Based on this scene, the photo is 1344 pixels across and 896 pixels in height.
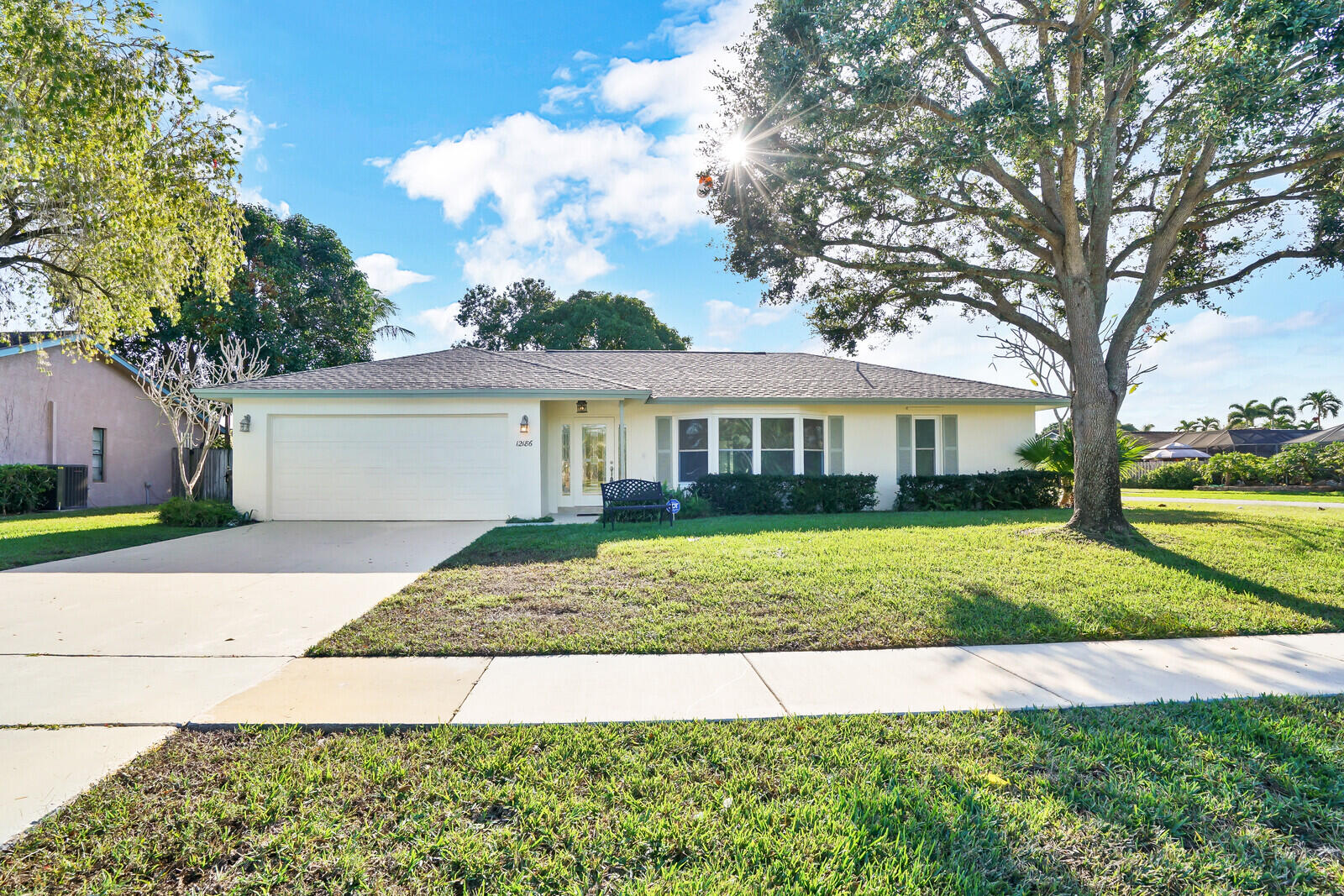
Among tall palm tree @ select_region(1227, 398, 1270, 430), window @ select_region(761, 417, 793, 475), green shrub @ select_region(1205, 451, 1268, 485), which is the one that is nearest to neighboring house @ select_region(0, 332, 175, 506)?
window @ select_region(761, 417, 793, 475)

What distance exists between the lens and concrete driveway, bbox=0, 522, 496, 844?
3.00m

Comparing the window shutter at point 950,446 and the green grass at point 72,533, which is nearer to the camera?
the green grass at point 72,533

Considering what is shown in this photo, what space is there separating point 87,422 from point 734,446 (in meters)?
18.3

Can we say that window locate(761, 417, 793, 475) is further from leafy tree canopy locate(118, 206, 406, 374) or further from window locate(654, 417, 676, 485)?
leafy tree canopy locate(118, 206, 406, 374)

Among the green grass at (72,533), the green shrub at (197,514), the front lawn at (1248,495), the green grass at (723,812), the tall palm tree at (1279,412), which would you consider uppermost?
the tall palm tree at (1279,412)

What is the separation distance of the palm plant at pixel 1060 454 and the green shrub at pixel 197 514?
57.9 ft

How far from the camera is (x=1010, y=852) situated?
7.39 ft

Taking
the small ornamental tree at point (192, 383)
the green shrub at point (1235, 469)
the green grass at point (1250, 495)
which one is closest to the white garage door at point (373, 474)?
the small ornamental tree at point (192, 383)

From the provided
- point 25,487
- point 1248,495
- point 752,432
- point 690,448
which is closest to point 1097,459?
point 752,432

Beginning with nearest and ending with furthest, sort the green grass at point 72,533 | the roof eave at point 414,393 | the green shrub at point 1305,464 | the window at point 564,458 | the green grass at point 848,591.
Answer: the green grass at point 848,591, the green grass at point 72,533, the roof eave at point 414,393, the window at point 564,458, the green shrub at point 1305,464

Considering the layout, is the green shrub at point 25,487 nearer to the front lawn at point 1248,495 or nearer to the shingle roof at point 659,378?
the shingle roof at point 659,378

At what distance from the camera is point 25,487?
14.8 metres

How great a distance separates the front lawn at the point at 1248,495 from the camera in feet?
58.3

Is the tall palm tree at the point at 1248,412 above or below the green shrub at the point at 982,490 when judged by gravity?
above
